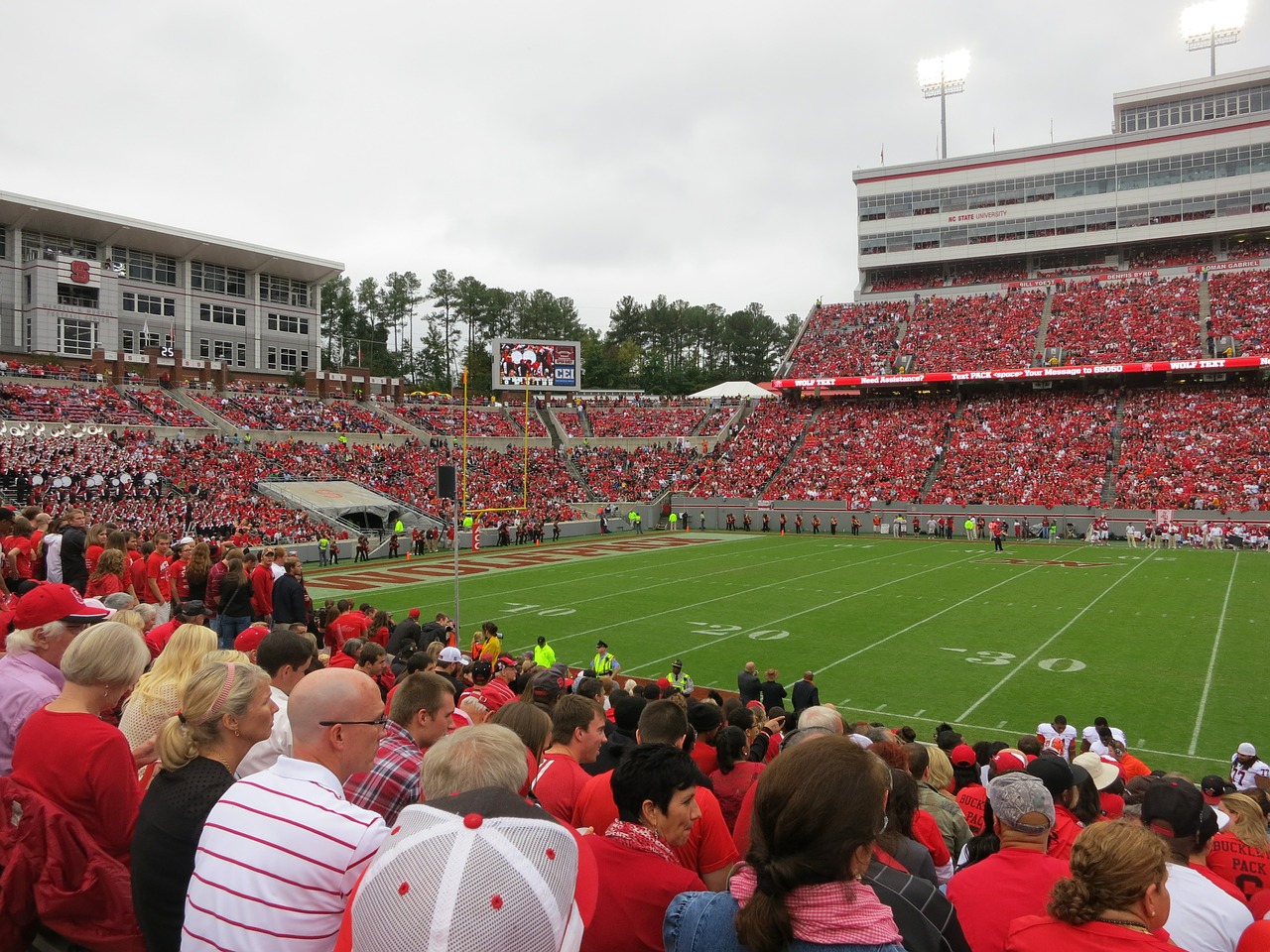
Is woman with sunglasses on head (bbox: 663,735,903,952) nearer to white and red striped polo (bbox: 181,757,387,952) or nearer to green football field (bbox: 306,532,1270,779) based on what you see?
white and red striped polo (bbox: 181,757,387,952)

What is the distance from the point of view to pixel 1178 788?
4.03 meters

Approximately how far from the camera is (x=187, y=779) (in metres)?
2.96

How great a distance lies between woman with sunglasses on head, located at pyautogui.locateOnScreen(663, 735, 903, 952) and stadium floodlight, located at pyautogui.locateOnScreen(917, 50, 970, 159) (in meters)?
76.3

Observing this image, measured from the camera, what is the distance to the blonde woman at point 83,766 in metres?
3.21

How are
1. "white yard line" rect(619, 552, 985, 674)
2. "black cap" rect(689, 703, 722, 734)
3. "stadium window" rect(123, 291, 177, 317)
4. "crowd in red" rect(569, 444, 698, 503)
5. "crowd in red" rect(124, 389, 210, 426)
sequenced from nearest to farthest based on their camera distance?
"black cap" rect(689, 703, 722, 734)
"white yard line" rect(619, 552, 985, 674)
"crowd in red" rect(124, 389, 210, 426)
"crowd in red" rect(569, 444, 698, 503)
"stadium window" rect(123, 291, 177, 317)

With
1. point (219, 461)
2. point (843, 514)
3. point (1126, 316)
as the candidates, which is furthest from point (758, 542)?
point (1126, 316)

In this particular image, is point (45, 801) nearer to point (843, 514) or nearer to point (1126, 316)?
point (843, 514)

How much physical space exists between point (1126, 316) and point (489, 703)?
5791 cm

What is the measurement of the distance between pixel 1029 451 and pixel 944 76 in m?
38.1

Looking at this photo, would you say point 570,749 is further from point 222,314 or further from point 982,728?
point 222,314

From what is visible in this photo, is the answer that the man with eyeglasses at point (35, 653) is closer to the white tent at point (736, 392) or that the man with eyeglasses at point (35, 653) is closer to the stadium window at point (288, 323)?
the white tent at point (736, 392)

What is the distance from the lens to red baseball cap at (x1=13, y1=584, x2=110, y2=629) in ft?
14.7

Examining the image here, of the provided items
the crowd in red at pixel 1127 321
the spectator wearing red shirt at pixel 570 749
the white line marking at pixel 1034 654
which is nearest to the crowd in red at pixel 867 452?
the crowd in red at pixel 1127 321

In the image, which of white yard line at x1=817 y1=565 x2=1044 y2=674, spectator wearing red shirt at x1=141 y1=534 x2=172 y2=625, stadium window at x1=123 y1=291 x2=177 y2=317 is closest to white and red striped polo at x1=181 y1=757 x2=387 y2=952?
spectator wearing red shirt at x1=141 y1=534 x2=172 y2=625
